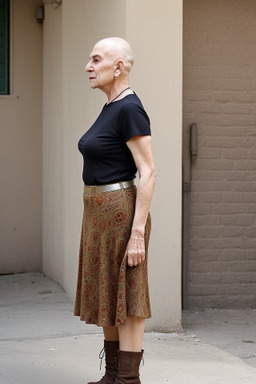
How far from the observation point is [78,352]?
16.6ft

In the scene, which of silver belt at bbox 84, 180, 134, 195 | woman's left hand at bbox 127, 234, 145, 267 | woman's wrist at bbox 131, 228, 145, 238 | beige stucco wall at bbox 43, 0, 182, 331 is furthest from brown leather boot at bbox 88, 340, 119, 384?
beige stucco wall at bbox 43, 0, 182, 331

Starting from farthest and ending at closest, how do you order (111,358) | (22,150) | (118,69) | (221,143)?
(22,150) → (221,143) → (111,358) → (118,69)

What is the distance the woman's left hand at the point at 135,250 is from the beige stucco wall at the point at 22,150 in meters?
4.52

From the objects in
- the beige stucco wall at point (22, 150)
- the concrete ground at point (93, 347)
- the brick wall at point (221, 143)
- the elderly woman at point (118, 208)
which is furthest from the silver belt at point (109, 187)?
the beige stucco wall at point (22, 150)

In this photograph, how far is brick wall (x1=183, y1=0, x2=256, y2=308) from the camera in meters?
6.45

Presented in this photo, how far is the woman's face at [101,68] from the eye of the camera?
12.7 ft

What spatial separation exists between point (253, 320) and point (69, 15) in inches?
118

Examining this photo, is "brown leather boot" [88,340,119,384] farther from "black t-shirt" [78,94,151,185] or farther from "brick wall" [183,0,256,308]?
"brick wall" [183,0,256,308]

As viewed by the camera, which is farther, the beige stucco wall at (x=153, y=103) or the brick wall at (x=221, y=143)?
the brick wall at (x=221, y=143)

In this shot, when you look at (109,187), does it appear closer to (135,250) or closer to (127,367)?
(135,250)

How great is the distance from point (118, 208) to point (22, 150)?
4480 millimetres

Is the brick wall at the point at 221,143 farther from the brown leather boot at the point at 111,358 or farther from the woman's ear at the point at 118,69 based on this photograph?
the woman's ear at the point at 118,69

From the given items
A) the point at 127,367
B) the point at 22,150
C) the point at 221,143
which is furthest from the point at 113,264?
the point at 22,150

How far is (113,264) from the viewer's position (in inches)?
153
